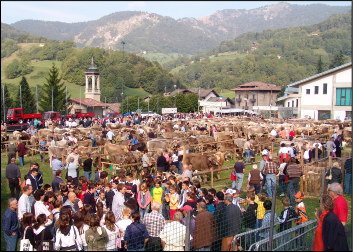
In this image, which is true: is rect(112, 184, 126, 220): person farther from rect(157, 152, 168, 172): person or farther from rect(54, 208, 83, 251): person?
rect(157, 152, 168, 172): person

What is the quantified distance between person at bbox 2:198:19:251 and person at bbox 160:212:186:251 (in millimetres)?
2772

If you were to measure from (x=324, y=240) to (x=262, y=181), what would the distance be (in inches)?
320

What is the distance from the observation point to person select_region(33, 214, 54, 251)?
7.31 metres

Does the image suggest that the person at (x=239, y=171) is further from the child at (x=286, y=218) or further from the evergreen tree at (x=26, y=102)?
the evergreen tree at (x=26, y=102)

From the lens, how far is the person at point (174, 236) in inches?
299

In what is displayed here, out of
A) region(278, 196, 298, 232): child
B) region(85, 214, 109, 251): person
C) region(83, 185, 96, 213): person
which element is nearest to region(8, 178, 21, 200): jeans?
region(83, 185, 96, 213): person

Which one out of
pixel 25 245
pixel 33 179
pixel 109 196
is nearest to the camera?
pixel 25 245

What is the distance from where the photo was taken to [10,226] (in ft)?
25.6

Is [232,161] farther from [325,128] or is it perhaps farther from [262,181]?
[325,128]

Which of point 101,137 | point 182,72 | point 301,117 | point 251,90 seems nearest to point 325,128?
point 301,117

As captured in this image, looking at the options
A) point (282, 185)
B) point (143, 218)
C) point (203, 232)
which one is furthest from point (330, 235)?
point (282, 185)

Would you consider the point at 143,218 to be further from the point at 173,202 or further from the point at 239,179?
the point at 239,179

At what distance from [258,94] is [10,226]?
A: 56199mm

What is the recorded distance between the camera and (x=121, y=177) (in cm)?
1217
